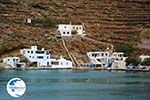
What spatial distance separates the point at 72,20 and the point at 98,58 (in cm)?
1557

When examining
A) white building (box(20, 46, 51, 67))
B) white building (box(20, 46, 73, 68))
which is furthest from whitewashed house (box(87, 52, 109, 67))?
white building (box(20, 46, 51, 67))

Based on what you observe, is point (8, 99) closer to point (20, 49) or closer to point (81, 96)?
point (81, 96)

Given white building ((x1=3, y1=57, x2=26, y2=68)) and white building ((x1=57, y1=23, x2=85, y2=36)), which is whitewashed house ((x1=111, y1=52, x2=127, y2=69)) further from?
white building ((x1=3, y1=57, x2=26, y2=68))

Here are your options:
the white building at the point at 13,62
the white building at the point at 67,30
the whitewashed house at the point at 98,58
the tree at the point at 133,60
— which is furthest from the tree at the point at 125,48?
the white building at the point at 13,62

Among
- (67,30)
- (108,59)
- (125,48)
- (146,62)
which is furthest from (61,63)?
(125,48)

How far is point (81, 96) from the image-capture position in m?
36.2

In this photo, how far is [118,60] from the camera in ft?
269

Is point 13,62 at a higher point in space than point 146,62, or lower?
higher

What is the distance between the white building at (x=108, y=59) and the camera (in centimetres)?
8091

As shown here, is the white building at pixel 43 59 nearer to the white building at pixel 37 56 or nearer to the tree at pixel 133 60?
the white building at pixel 37 56

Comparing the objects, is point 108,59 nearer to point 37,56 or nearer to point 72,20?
point 37,56

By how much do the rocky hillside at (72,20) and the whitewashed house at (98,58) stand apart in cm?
129

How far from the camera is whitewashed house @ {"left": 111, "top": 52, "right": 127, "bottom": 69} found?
80.3m

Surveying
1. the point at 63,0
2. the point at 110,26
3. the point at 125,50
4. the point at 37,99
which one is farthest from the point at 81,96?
the point at 63,0
